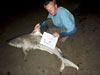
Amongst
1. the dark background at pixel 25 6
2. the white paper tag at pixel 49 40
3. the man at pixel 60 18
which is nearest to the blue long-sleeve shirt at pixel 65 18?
the man at pixel 60 18

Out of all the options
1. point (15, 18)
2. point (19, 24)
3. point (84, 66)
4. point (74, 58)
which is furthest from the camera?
point (15, 18)

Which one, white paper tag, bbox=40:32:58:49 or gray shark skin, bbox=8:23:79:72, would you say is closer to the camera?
white paper tag, bbox=40:32:58:49

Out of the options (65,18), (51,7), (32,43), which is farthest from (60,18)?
(32,43)

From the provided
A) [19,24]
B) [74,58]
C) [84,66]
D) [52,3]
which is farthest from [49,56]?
[19,24]

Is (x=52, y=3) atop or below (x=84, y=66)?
atop

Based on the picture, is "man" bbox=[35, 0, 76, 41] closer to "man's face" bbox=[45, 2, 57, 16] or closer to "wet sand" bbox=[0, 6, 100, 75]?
"man's face" bbox=[45, 2, 57, 16]

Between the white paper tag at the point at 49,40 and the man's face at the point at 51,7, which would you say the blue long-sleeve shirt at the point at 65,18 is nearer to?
the man's face at the point at 51,7

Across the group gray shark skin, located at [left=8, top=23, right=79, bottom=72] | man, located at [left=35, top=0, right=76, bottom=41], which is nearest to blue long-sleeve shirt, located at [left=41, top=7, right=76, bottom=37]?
man, located at [left=35, top=0, right=76, bottom=41]

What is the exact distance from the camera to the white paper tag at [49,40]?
2.14 meters

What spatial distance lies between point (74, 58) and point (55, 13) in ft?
2.71

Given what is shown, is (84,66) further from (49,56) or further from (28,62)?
(28,62)

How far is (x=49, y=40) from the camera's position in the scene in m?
2.17

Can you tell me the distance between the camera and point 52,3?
6.51 ft

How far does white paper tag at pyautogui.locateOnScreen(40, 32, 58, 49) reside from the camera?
7.03 feet
